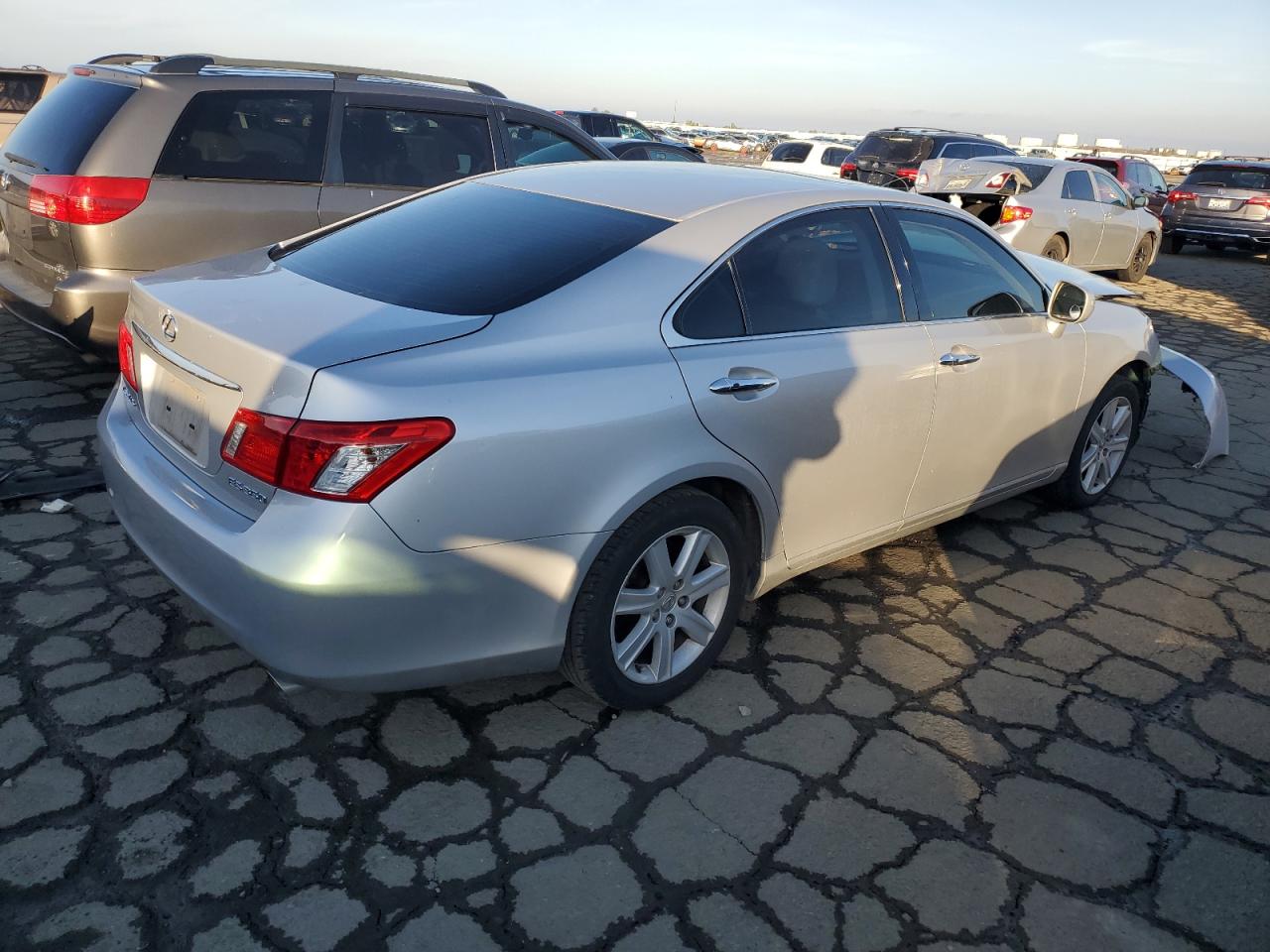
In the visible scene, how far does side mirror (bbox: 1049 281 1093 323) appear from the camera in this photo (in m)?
4.21

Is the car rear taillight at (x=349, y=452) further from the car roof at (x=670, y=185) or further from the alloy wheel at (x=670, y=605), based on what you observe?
the car roof at (x=670, y=185)

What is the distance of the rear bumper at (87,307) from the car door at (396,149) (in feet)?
3.73

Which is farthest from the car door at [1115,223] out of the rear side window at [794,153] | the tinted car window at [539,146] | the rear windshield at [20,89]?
the rear windshield at [20,89]

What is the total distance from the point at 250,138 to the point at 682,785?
13.8 feet

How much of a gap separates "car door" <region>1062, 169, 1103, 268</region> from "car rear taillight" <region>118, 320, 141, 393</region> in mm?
11273

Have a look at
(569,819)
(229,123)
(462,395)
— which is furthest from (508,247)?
(229,123)

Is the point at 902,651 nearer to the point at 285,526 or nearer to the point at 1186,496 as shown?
the point at 285,526

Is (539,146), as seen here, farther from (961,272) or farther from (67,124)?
(961,272)

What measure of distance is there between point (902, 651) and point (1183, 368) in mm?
3173

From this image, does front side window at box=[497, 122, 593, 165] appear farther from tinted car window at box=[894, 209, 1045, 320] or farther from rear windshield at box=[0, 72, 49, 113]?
rear windshield at box=[0, 72, 49, 113]

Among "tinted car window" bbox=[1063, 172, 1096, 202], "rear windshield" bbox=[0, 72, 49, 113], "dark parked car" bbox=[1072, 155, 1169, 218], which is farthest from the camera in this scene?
"dark parked car" bbox=[1072, 155, 1169, 218]

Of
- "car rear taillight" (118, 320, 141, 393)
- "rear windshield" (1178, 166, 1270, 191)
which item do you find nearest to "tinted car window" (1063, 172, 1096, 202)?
"rear windshield" (1178, 166, 1270, 191)

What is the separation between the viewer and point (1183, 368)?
563 cm

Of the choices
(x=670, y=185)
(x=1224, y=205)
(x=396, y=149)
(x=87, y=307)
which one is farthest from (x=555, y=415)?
(x=1224, y=205)
